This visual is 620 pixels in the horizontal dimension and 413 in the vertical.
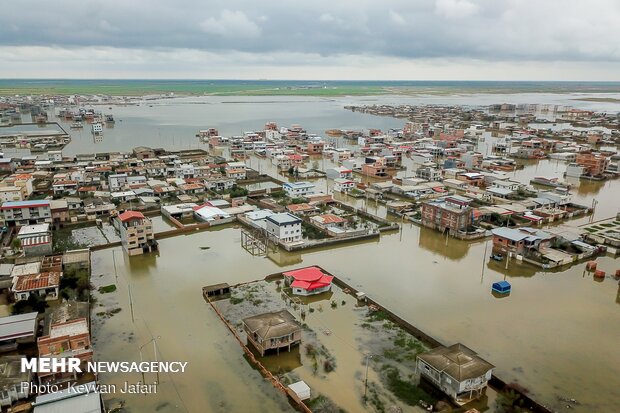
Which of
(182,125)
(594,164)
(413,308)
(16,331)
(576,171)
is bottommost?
(413,308)

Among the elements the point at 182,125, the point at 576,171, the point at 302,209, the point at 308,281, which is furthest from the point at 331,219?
the point at 182,125

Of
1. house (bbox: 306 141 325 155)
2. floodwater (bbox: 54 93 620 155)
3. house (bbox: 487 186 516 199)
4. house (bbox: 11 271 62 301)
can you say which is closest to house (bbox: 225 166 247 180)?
house (bbox: 306 141 325 155)

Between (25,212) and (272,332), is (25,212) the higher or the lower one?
the higher one

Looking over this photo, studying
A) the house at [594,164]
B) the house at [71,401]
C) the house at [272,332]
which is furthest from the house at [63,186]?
the house at [594,164]

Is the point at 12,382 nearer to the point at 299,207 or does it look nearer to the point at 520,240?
the point at 299,207

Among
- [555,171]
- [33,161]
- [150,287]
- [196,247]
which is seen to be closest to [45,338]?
[150,287]

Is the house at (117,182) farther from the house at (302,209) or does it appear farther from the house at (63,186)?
the house at (302,209)

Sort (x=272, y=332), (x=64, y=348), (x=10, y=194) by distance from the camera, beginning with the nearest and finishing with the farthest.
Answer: (x=64, y=348), (x=272, y=332), (x=10, y=194)

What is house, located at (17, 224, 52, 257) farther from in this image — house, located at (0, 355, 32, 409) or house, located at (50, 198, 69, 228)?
house, located at (0, 355, 32, 409)
